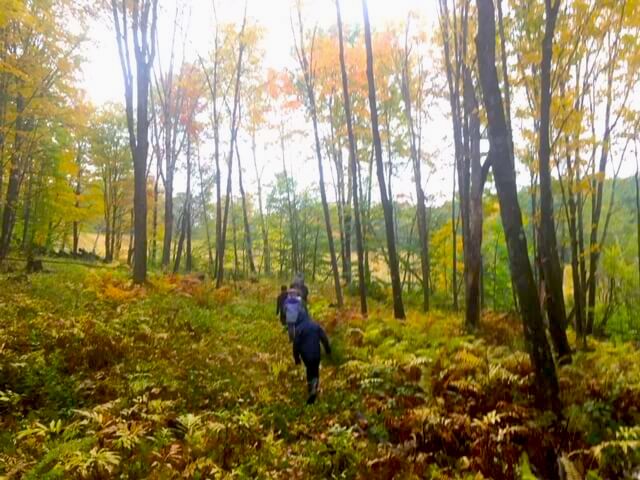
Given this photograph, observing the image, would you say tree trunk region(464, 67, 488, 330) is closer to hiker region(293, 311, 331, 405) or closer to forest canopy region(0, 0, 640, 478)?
forest canopy region(0, 0, 640, 478)

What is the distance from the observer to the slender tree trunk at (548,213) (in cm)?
837

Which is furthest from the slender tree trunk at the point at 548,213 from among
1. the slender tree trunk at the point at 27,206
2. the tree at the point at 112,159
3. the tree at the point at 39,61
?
the tree at the point at 112,159

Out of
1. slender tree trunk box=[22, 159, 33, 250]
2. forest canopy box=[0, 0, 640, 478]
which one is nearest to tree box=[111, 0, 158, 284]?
forest canopy box=[0, 0, 640, 478]

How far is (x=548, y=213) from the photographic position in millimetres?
9094

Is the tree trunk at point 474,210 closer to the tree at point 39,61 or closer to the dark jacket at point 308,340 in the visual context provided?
the dark jacket at point 308,340

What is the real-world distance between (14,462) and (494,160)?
6.67 m

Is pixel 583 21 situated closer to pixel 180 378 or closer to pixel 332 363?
pixel 332 363

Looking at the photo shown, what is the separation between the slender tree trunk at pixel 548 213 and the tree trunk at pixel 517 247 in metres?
2.26

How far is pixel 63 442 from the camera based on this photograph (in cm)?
523

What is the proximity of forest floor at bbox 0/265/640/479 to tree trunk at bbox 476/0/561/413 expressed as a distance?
0.49 metres

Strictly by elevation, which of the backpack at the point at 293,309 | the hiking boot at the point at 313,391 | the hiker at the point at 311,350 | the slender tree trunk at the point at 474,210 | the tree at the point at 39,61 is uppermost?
the tree at the point at 39,61

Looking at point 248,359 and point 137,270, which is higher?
point 137,270

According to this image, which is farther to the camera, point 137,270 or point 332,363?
point 137,270

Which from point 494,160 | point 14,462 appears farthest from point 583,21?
point 14,462
